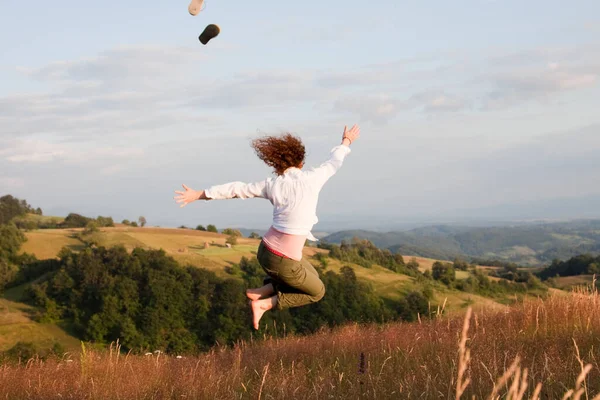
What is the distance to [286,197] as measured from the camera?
19.9 feet

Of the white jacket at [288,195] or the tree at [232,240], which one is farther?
the tree at [232,240]

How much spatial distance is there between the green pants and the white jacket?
33 centimetres

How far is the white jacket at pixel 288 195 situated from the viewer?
6.04 metres

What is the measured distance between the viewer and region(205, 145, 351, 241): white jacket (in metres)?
6.04

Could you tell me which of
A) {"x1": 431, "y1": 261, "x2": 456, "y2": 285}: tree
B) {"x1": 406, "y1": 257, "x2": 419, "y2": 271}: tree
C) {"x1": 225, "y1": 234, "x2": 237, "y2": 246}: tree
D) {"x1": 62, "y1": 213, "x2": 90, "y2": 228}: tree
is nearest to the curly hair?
{"x1": 225, "y1": 234, "x2": 237, "y2": 246}: tree

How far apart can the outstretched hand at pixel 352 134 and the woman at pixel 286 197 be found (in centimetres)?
51

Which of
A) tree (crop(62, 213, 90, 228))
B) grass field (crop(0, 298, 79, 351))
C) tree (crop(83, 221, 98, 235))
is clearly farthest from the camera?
tree (crop(62, 213, 90, 228))

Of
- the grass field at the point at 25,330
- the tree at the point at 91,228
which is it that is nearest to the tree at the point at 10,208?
the tree at the point at 91,228

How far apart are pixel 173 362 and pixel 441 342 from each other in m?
3.78

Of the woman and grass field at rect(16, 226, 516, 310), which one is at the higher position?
the woman

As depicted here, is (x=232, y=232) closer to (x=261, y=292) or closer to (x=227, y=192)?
(x=261, y=292)

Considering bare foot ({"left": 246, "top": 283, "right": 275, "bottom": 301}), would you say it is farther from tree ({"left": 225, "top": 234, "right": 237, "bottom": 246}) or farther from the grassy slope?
tree ({"left": 225, "top": 234, "right": 237, "bottom": 246})

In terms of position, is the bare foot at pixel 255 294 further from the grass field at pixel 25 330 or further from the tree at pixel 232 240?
the tree at pixel 232 240

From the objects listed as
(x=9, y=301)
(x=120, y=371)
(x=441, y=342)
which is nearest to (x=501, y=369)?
(x=441, y=342)
